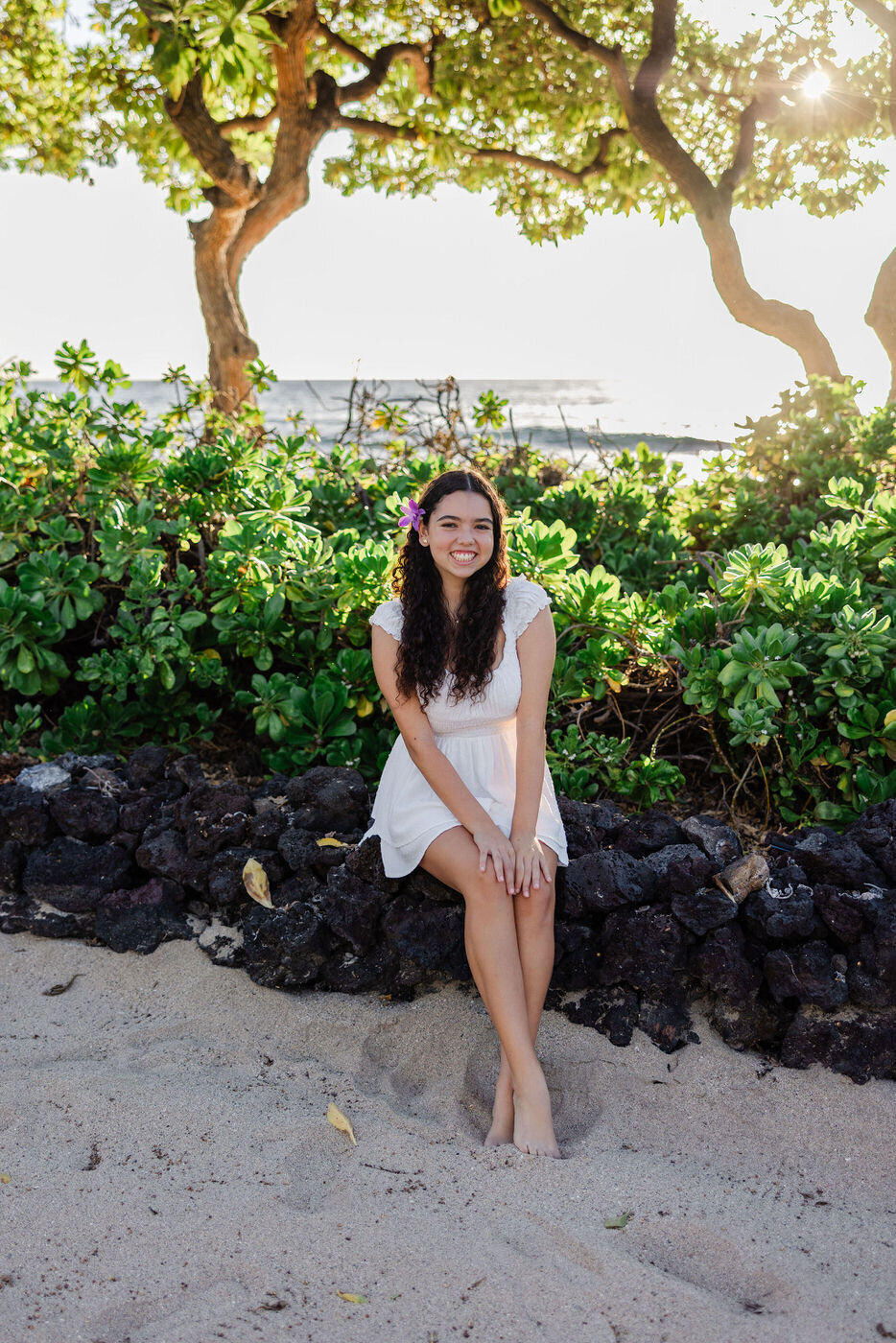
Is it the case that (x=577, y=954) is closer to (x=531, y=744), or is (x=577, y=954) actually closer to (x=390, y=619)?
(x=531, y=744)

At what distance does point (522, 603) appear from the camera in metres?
2.90

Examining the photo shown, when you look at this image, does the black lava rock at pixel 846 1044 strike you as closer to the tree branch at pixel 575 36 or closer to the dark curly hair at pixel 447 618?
the dark curly hair at pixel 447 618

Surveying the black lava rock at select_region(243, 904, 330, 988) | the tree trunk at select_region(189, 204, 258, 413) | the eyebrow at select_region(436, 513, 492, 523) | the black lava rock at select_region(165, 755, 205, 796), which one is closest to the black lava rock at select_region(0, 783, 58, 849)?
the black lava rock at select_region(165, 755, 205, 796)

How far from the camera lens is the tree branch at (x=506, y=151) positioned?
8.52 metres

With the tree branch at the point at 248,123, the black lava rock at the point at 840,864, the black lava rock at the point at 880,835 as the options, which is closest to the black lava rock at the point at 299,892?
the black lava rock at the point at 840,864

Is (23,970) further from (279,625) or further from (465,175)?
(465,175)

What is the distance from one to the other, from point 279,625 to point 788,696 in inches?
69.3

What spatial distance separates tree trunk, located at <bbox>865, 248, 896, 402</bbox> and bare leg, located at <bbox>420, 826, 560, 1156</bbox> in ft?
19.4

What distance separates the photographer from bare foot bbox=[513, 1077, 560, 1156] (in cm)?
225

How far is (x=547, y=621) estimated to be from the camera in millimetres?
2887

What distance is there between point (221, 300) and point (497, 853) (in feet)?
22.8

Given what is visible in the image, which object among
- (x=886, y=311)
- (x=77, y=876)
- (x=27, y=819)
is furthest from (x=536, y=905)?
(x=886, y=311)

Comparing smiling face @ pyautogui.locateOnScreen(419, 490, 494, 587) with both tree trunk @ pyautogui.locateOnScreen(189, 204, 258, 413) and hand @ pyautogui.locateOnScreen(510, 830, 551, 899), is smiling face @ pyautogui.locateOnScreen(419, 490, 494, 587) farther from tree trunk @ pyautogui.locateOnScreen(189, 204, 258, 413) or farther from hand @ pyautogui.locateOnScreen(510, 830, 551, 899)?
tree trunk @ pyautogui.locateOnScreen(189, 204, 258, 413)

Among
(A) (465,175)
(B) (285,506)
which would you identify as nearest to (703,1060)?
(B) (285,506)
